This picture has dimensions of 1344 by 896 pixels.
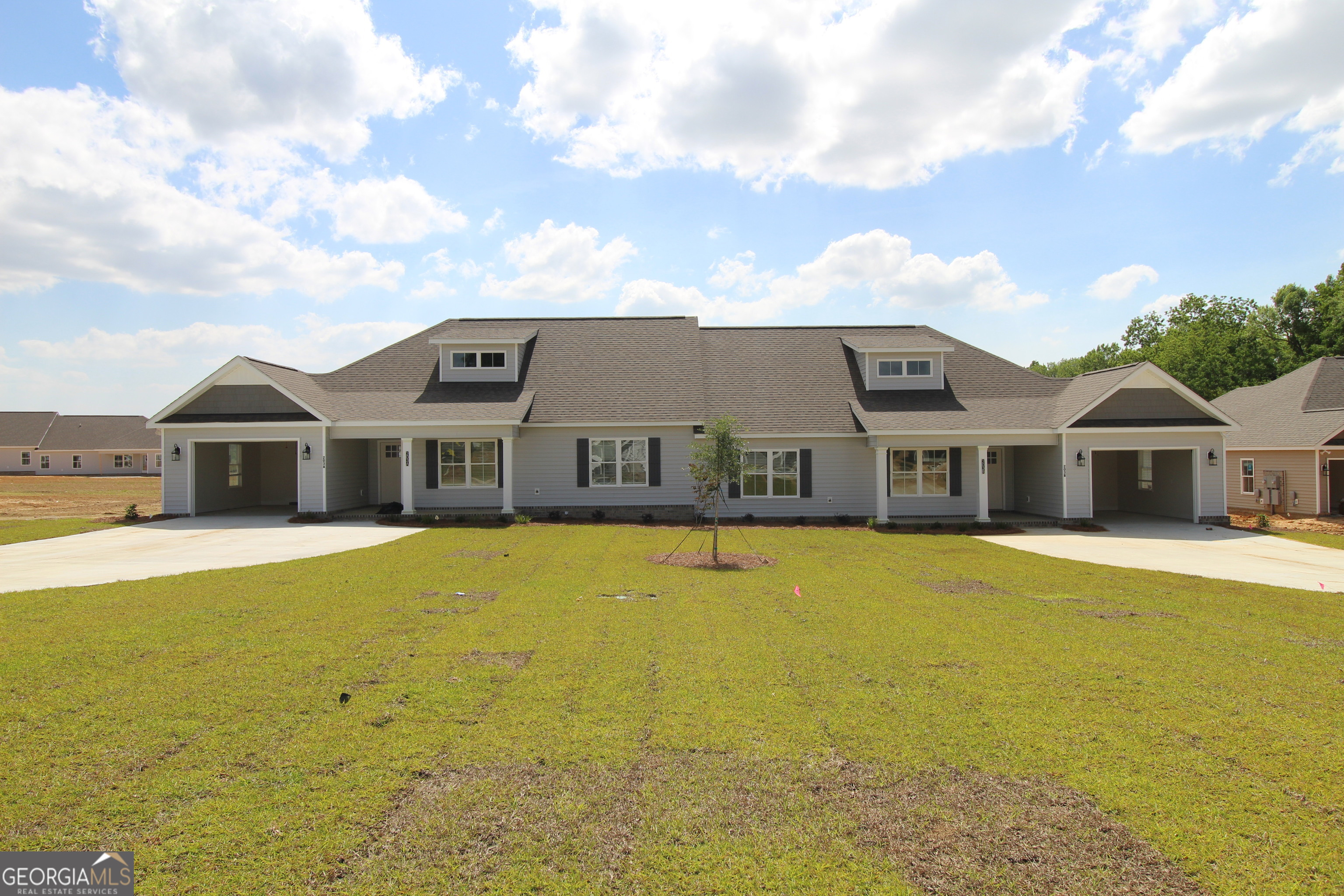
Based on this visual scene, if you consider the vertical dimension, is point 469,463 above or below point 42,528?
above

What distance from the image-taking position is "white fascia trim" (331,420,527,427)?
20.4 meters

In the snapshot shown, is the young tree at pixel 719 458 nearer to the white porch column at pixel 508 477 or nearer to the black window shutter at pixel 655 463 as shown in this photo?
the black window shutter at pixel 655 463

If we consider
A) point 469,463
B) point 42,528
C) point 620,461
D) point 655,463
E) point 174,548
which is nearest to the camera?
point 174,548

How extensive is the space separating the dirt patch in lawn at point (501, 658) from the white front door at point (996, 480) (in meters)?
20.7

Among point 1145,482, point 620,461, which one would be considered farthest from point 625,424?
point 1145,482

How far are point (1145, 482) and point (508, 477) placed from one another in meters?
21.7

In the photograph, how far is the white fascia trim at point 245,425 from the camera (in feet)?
67.3

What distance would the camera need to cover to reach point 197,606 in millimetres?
9188

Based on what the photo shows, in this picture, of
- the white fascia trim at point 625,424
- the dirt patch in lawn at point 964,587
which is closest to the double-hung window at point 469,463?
the white fascia trim at point 625,424

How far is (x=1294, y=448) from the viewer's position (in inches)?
922

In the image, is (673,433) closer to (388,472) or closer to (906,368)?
(906,368)

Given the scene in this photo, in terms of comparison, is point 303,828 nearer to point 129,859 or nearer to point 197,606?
point 129,859

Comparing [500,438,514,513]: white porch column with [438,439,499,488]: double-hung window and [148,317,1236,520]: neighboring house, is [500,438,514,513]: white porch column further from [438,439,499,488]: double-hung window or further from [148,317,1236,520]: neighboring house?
[438,439,499,488]: double-hung window

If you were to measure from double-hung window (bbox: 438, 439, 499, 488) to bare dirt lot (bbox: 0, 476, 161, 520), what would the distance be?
9516 mm
